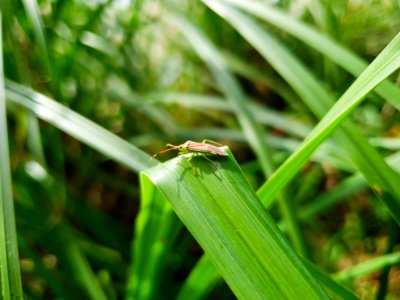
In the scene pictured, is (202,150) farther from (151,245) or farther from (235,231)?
(151,245)

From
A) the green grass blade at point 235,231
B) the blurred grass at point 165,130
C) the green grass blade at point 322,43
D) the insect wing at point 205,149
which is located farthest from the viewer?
the blurred grass at point 165,130

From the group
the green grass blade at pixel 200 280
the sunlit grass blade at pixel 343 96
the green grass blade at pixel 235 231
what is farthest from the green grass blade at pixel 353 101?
the green grass blade at pixel 200 280

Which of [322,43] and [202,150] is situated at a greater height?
[322,43]

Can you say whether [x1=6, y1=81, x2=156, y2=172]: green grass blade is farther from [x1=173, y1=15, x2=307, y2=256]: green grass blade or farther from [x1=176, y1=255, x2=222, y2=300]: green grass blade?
[x1=173, y1=15, x2=307, y2=256]: green grass blade

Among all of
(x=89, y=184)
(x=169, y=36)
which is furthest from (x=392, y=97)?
(x=169, y=36)

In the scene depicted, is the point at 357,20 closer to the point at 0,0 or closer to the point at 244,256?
the point at 0,0

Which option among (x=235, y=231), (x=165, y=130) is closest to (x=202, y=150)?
(x=235, y=231)

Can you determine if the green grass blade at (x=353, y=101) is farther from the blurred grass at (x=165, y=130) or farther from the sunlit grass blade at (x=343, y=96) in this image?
the blurred grass at (x=165, y=130)
